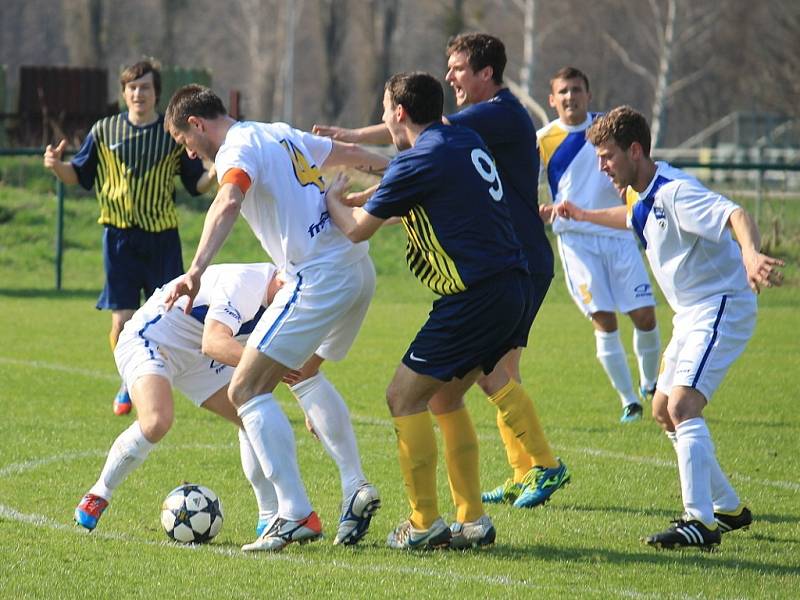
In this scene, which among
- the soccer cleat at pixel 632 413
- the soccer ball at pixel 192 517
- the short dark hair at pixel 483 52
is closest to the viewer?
the soccer ball at pixel 192 517

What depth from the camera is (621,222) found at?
6316 millimetres

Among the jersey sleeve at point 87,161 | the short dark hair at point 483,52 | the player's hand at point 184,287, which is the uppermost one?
Result: the short dark hair at point 483,52

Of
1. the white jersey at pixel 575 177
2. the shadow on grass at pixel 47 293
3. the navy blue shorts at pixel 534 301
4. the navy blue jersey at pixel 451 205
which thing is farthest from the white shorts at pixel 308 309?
the shadow on grass at pixel 47 293

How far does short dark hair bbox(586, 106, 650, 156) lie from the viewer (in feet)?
18.8

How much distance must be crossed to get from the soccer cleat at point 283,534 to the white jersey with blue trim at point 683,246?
1947 millimetres

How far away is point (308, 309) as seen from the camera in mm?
5590

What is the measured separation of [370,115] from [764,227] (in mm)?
26811

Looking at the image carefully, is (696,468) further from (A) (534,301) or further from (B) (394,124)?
(B) (394,124)

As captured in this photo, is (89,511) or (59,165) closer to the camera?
(89,511)

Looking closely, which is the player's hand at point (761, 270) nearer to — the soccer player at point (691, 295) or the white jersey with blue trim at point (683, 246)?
the soccer player at point (691, 295)

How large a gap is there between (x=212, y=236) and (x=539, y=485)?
2.24 meters

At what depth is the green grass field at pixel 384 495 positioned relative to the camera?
503 cm

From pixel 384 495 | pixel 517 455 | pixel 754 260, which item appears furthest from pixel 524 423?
pixel 754 260

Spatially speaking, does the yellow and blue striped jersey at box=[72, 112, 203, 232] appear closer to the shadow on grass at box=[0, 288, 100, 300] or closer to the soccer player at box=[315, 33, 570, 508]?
the soccer player at box=[315, 33, 570, 508]
